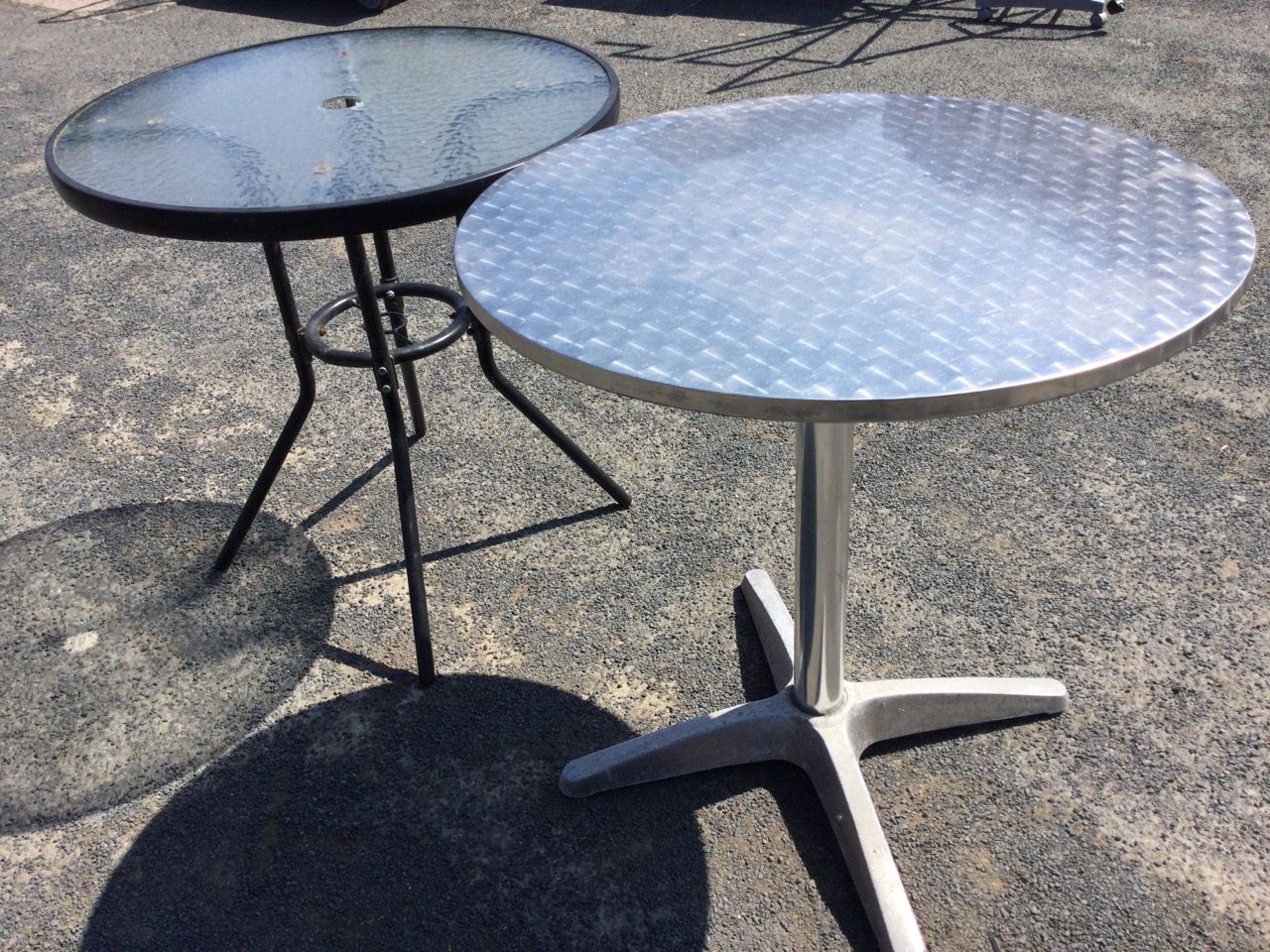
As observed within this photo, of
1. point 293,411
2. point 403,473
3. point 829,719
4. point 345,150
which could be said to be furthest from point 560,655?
point 345,150

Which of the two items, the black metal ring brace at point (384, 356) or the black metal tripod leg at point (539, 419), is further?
the black metal tripod leg at point (539, 419)

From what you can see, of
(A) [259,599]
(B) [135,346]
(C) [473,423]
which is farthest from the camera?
(B) [135,346]

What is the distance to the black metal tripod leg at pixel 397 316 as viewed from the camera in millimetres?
2385

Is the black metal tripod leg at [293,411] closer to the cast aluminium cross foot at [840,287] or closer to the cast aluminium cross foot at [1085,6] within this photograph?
the cast aluminium cross foot at [840,287]

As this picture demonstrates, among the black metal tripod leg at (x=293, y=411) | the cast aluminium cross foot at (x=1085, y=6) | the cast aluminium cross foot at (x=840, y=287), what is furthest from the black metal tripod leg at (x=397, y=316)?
the cast aluminium cross foot at (x=1085, y=6)

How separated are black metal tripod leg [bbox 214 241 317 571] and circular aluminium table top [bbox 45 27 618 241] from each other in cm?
25

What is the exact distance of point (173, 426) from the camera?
311 centimetres

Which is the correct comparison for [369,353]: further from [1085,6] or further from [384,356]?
[1085,6]

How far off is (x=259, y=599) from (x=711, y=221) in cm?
151

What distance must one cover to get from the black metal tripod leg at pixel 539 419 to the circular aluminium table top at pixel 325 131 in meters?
0.52

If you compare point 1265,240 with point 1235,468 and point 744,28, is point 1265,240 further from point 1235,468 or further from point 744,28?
point 744,28

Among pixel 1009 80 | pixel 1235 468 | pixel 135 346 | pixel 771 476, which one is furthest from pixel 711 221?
pixel 1009 80

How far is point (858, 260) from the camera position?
4.46 feet

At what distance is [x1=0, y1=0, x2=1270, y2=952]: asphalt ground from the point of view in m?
1.80
